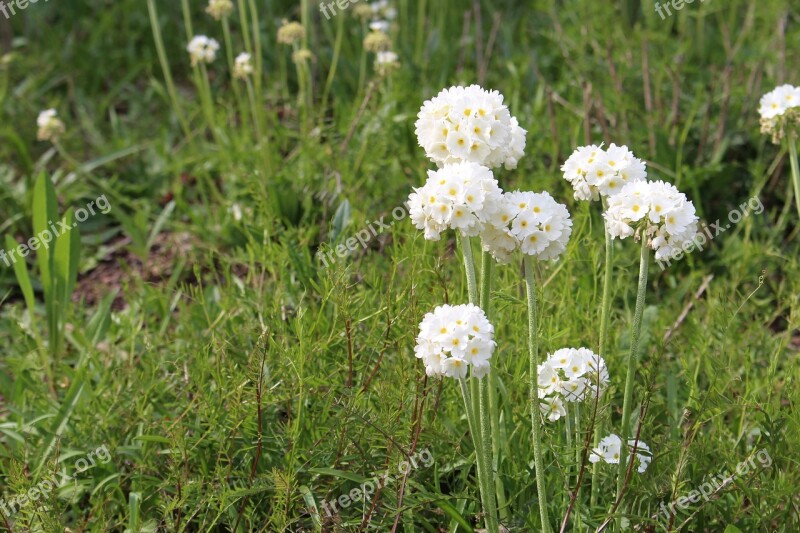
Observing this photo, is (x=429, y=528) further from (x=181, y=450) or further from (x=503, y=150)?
(x=503, y=150)

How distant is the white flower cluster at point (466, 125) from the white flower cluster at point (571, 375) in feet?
1.40

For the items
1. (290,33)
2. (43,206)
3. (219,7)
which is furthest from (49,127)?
(290,33)

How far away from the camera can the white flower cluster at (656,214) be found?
5.39 feet

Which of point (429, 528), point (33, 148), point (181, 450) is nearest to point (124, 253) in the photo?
point (33, 148)

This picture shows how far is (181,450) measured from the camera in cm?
204

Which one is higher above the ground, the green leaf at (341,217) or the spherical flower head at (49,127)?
the spherical flower head at (49,127)

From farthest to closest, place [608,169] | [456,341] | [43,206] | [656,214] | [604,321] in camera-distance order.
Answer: [43,206]
[604,321]
[608,169]
[656,214]
[456,341]

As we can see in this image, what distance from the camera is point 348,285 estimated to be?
1951 millimetres

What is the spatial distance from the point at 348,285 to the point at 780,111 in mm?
1277

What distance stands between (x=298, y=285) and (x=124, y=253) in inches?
51.7

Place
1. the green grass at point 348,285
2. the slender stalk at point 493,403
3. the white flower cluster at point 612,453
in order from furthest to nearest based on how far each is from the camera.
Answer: the green grass at point 348,285 < the white flower cluster at point 612,453 < the slender stalk at point 493,403

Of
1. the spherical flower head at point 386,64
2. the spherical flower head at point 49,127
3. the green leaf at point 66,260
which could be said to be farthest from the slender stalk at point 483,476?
the spherical flower head at point 49,127

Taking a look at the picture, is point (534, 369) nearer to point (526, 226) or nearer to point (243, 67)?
point (526, 226)

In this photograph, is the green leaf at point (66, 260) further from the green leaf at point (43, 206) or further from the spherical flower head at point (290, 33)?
the spherical flower head at point (290, 33)
